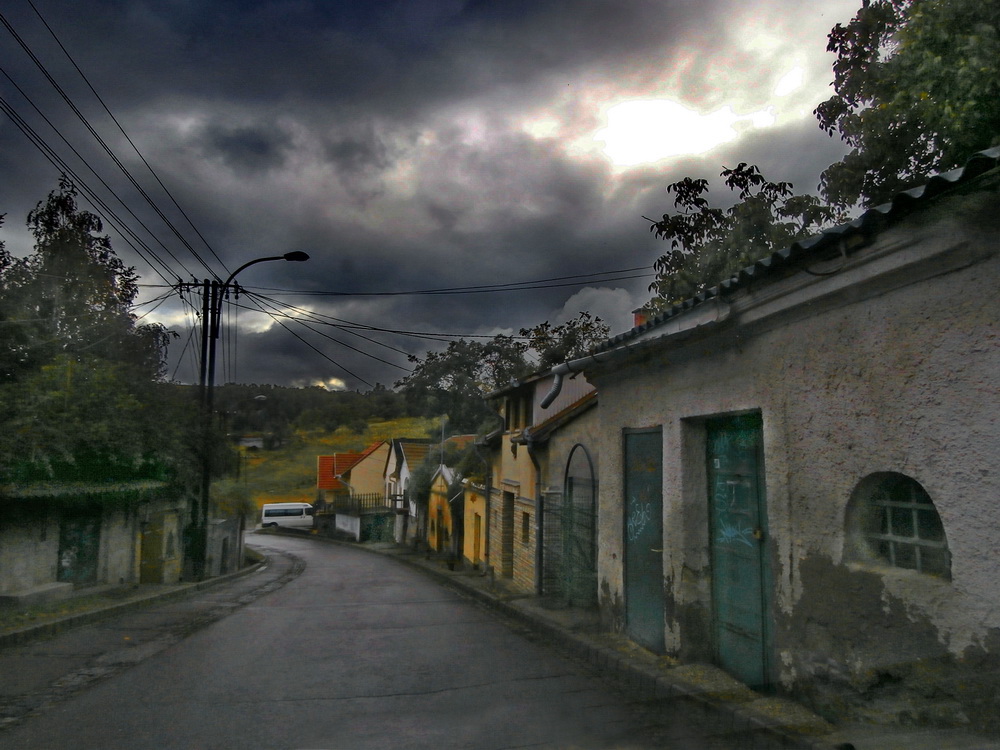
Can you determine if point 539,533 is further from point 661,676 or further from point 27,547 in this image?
point 27,547

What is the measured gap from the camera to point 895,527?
15.9ft

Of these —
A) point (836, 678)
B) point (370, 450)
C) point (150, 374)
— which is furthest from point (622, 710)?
point (370, 450)

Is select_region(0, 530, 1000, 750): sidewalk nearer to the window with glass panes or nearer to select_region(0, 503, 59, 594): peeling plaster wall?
select_region(0, 503, 59, 594): peeling plaster wall

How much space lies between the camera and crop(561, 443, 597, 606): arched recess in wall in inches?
435

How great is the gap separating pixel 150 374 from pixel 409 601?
11163 millimetres

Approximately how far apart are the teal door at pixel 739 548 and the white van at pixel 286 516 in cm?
5304

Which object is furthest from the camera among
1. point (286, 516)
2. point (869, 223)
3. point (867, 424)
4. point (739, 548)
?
point (286, 516)

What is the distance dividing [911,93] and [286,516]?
5546 centimetres

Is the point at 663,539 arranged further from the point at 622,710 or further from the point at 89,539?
the point at 89,539

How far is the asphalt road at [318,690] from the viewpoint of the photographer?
539cm

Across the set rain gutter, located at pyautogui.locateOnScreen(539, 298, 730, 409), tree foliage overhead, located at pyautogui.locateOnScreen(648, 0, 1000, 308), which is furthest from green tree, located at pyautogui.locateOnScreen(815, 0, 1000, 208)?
rain gutter, located at pyautogui.locateOnScreen(539, 298, 730, 409)

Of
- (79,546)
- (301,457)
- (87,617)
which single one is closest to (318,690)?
(87,617)

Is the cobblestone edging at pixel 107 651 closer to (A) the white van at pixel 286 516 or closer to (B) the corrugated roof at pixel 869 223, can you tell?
(B) the corrugated roof at pixel 869 223

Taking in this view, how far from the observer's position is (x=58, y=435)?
13641 mm
